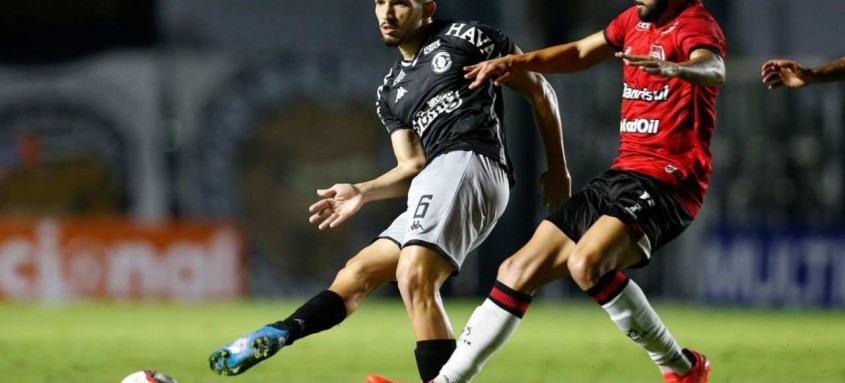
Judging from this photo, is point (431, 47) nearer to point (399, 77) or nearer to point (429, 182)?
point (399, 77)

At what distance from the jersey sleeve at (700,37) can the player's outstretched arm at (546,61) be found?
→ 544 millimetres

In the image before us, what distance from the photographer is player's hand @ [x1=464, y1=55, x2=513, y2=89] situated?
20.1 ft

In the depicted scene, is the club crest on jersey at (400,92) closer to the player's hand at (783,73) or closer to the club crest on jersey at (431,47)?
the club crest on jersey at (431,47)

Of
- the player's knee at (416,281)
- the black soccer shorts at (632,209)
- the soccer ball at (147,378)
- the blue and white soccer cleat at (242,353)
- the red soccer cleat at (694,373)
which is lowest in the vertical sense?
the red soccer cleat at (694,373)

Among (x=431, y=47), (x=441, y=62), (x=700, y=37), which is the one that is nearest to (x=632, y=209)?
(x=700, y=37)

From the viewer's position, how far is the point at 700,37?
6129 millimetres

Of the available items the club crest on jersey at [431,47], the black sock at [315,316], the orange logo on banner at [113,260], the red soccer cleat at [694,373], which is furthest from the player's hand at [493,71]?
the orange logo on banner at [113,260]

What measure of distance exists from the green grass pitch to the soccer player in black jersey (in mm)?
1307

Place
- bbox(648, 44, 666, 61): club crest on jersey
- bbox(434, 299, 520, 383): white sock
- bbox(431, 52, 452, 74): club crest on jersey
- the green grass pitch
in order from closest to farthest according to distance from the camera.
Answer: bbox(434, 299, 520, 383): white sock, bbox(648, 44, 666, 61): club crest on jersey, bbox(431, 52, 452, 74): club crest on jersey, the green grass pitch

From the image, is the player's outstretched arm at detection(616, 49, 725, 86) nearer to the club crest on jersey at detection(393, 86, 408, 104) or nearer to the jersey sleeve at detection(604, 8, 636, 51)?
the jersey sleeve at detection(604, 8, 636, 51)

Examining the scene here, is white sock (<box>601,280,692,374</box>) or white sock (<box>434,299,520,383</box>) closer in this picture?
white sock (<box>434,299,520,383</box>)

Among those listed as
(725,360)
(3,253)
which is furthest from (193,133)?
(725,360)

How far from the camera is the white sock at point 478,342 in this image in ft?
19.9

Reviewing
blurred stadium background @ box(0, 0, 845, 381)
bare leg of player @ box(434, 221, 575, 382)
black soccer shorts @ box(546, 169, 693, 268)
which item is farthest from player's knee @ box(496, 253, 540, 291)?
blurred stadium background @ box(0, 0, 845, 381)
